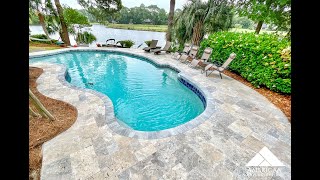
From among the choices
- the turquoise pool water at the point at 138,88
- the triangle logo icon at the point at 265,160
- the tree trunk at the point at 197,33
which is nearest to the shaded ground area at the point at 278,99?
the triangle logo icon at the point at 265,160

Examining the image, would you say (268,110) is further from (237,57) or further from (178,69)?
(178,69)

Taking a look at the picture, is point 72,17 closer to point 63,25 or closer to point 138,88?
point 63,25

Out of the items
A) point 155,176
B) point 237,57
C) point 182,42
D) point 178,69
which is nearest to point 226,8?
point 182,42

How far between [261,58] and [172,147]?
5.57 m

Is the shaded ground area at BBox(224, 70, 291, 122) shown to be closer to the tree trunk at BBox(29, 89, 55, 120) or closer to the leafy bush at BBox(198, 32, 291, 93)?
the leafy bush at BBox(198, 32, 291, 93)

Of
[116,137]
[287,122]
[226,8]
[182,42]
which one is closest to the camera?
[116,137]

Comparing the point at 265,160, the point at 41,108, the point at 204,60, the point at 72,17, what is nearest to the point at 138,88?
the point at 41,108

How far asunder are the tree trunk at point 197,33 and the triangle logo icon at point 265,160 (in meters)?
10.0

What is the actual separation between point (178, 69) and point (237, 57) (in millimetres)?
3049

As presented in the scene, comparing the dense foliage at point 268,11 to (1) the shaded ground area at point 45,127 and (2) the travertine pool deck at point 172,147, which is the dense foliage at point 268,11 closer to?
(2) the travertine pool deck at point 172,147

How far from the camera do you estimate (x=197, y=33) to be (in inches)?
463

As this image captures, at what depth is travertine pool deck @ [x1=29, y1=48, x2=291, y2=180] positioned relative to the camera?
112 inches
